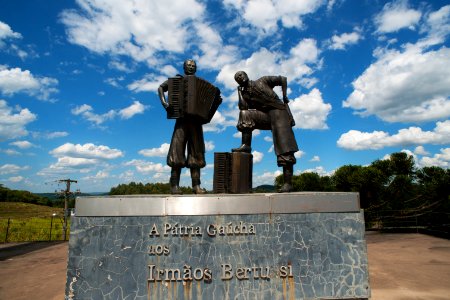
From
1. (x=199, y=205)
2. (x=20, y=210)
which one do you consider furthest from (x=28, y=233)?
(x=20, y=210)

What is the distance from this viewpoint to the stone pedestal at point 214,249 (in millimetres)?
4531

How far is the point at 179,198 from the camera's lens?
4.75m

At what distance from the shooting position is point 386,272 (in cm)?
819

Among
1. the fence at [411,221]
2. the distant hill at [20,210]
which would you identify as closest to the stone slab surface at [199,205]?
the fence at [411,221]

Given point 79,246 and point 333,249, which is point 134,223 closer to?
point 79,246

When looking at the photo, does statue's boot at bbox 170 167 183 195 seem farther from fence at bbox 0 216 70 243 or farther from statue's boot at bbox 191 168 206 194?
fence at bbox 0 216 70 243

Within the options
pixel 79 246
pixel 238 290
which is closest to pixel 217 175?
pixel 238 290

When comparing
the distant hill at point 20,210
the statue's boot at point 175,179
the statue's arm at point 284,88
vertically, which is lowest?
the distant hill at point 20,210

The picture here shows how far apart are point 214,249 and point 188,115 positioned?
2.41 meters

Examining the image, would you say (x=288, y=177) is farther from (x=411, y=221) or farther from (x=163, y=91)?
(x=411, y=221)

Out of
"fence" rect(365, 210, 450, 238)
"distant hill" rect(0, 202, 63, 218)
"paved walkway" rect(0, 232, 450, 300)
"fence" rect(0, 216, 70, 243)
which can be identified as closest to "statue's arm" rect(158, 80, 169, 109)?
"paved walkway" rect(0, 232, 450, 300)

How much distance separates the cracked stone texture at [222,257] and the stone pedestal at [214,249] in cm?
1

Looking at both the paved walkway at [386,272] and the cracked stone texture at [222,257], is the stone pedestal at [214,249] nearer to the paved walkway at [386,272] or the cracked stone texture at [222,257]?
the cracked stone texture at [222,257]

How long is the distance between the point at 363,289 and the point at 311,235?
113 centimetres
